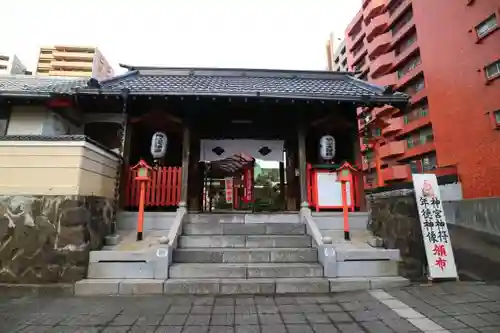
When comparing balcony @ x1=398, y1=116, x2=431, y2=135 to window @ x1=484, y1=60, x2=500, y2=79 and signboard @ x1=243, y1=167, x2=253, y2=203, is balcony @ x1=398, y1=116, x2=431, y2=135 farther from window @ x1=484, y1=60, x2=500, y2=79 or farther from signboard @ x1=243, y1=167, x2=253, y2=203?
signboard @ x1=243, y1=167, x2=253, y2=203

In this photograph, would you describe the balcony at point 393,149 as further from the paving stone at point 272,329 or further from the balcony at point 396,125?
the paving stone at point 272,329

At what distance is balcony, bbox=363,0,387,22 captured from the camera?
33616 millimetres

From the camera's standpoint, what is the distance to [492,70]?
675 inches

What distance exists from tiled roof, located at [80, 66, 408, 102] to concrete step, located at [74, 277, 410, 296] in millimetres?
5362

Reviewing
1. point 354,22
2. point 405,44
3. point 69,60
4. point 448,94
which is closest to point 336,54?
point 354,22

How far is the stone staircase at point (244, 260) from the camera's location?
5719 millimetres

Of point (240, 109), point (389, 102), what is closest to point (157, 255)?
point (240, 109)

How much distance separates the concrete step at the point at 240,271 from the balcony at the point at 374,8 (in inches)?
1499

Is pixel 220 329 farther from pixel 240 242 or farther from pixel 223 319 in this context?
pixel 240 242

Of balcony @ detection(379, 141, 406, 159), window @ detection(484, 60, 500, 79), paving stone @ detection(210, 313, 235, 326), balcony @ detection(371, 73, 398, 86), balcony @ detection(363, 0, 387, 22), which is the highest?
balcony @ detection(363, 0, 387, 22)

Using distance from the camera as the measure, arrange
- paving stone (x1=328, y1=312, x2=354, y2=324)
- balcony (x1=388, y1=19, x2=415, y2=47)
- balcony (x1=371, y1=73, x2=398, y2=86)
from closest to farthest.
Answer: paving stone (x1=328, y1=312, x2=354, y2=324), balcony (x1=388, y1=19, x2=415, y2=47), balcony (x1=371, y1=73, x2=398, y2=86)

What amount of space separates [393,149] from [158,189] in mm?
29444

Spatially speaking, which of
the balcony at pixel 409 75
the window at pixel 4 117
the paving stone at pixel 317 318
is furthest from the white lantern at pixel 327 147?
the balcony at pixel 409 75

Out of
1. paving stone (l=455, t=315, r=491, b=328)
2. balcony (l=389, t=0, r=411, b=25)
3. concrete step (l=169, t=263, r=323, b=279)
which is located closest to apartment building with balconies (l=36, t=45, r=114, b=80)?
balcony (l=389, t=0, r=411, b=25)
